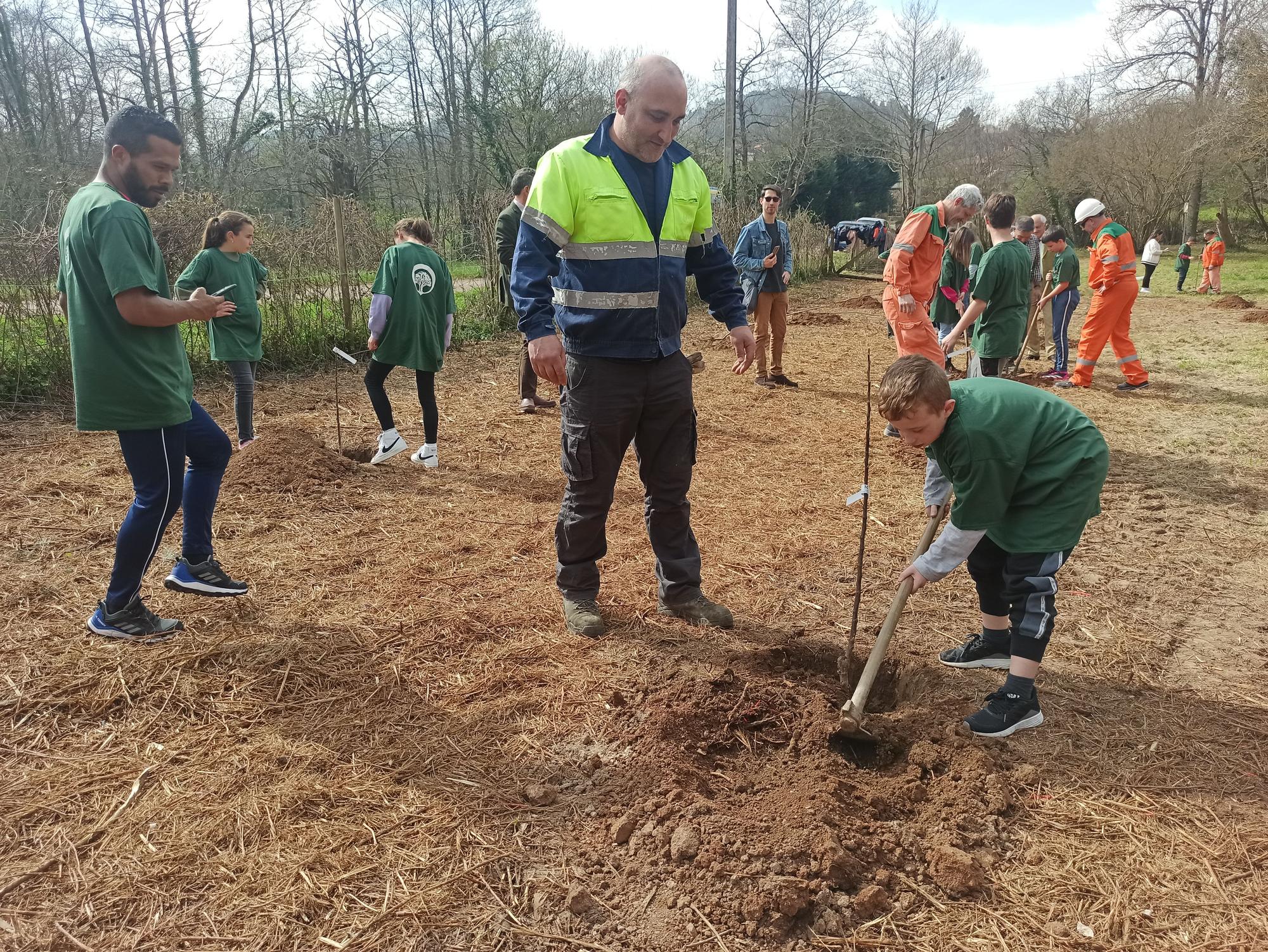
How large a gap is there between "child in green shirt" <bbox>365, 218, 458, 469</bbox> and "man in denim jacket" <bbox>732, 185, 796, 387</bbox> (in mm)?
3372

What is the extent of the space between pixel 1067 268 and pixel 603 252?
8222 mm

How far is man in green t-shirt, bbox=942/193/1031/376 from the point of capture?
6.12m

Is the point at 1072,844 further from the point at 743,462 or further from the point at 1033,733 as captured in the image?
the point at 743,462

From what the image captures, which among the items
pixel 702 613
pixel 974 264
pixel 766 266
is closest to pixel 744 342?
pixel 702 613

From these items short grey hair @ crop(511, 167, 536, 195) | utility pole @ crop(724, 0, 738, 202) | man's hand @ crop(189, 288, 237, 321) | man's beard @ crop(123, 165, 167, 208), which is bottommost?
man's hand @ crop(189, 288, 237, 321)

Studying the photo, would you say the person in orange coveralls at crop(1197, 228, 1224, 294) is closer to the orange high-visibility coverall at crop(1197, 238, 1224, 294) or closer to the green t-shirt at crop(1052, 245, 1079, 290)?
the orange high-visibility coverall at crop(1197, 238, 1224, 294)

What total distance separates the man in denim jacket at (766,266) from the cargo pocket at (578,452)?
5217 mm

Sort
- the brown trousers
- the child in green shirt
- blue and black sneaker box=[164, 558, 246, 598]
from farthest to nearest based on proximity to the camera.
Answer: the brown trousers
the child in green shirt
blue and black sneaker box=[164, 558, 246, 598]

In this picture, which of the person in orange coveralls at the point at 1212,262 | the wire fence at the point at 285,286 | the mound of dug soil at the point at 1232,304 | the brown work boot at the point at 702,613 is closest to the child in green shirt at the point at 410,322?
the brown work boot at the point at 702,613

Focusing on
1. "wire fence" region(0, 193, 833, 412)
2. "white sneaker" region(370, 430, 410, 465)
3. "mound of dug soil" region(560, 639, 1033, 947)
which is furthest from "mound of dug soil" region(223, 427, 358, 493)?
"mound of dug soil" region(560, 639, 1033, 947)

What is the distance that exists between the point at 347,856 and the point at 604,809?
2.50ft

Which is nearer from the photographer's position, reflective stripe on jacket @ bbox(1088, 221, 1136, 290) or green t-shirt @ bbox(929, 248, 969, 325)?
green t-shirt @ bbox(929, 248, 969, 325)

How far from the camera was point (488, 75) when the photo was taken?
2223 centimetres

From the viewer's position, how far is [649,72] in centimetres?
302
